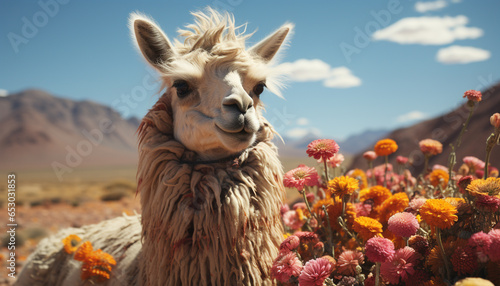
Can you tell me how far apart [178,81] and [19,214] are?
16.0 meters

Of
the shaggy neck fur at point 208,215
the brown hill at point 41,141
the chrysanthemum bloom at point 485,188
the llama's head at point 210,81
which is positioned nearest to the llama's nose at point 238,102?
the llama's head at point 210,81

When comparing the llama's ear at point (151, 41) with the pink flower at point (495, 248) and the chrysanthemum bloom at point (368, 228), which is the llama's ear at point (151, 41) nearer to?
the chrysanthemum bloom at point (368, 228)

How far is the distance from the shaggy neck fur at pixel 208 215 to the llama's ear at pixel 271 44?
2.49 ft

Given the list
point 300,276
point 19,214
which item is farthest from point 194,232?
point 19,214

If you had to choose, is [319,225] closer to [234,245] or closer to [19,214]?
[234,245]

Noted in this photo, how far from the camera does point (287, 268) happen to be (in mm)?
1904

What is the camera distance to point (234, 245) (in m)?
2.22

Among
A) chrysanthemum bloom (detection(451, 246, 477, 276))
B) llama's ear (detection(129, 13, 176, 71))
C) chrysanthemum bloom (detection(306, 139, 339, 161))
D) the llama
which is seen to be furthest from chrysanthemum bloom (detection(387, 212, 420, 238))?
llama's ear (detection(129, 13, 176, 71))

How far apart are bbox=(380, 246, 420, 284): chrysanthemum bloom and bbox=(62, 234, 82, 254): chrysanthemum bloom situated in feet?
9.39

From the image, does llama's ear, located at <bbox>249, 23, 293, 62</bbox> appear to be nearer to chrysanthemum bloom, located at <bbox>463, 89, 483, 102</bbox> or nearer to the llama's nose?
the llama's nose

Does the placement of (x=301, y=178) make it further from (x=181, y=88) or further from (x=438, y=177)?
(x=438, y=177)

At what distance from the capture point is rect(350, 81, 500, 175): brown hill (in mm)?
6012

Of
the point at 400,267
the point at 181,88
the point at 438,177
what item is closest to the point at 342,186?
the point at 400,267

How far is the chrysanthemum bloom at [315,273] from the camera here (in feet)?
5.74
